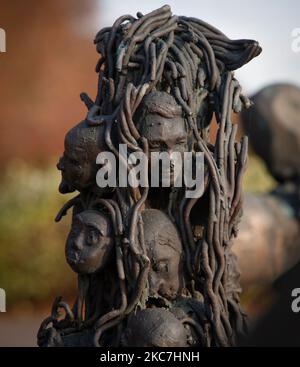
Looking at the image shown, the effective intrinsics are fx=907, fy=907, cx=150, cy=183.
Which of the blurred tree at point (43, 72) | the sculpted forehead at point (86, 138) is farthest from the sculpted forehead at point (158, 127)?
the blurred tree at point (43, 72)

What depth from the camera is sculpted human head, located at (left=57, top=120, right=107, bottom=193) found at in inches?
128

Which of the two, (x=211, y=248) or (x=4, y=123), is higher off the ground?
(x=4, y=123)

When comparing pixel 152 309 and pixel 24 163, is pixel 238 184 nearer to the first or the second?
pixel 152 309

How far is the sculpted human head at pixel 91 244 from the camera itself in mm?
3186

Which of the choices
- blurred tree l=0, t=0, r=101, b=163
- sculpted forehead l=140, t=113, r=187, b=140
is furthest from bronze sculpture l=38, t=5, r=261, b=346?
blurred tree l=0, t=0, r=101, b=163

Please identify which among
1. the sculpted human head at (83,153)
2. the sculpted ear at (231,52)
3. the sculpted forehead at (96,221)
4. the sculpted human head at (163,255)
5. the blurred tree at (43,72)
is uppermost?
the blurred tree at (43,72)

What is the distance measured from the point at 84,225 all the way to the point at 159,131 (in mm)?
427

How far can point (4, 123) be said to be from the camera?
420 inches

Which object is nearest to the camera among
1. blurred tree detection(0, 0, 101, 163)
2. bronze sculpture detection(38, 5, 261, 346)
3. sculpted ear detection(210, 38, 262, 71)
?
bronze sculpture detection(38, 5, 261, 346)

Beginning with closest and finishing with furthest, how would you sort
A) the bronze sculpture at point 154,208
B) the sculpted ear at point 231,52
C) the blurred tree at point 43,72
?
the bronze sculpture at point 154,208 < the sculpted ear at point 231,52 < the blurred tree at point 43,72

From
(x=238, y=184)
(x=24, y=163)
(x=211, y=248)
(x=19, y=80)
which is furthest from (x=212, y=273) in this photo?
(x=19, y=80)

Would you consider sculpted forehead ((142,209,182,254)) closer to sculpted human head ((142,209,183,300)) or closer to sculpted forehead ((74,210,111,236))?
sculpted human head ((142,209,183,300))

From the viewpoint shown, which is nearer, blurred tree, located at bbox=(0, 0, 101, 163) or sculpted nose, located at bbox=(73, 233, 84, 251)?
sculpted nose, located at bbox=(73, 233, 84, 251)

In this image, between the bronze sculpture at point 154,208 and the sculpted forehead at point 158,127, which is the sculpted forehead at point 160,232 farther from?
the sculpted forehead at point 158,127
